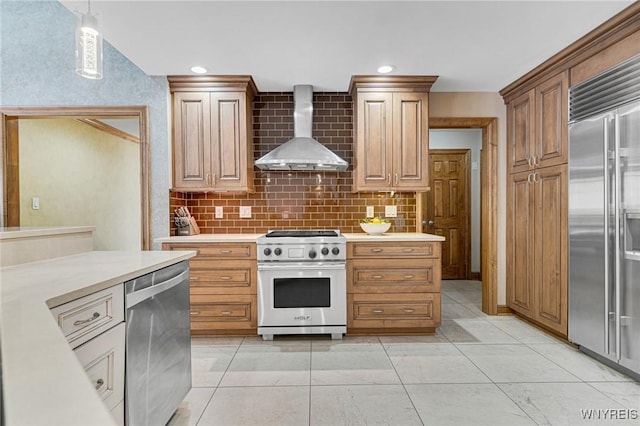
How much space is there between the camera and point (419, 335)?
10.7 ft

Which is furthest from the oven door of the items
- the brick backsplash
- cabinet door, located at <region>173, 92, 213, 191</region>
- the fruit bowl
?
cabinet door, located at <region>173, 92, 213, 191</region>

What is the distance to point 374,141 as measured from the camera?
11.4 feet

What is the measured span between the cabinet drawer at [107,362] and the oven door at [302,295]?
5.74ft

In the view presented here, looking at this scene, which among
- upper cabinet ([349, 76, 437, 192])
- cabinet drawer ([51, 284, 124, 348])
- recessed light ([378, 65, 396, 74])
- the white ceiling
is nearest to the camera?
cabinet drawer ([51, 284, 124, 348])

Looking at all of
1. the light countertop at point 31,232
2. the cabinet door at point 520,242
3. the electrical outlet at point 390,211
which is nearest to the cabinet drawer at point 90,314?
the light countertop at point 31,232

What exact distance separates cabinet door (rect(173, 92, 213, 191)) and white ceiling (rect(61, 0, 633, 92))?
0.96 ft

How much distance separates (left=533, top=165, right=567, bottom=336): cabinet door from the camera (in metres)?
2.92

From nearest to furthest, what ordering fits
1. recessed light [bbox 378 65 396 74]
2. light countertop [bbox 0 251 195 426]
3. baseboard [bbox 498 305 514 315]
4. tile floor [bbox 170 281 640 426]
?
light countertop [bbox 0 251 195 426] → tile floor [bbox 170 281 640 426] → recessed light [bbox 378 65 396 74] → baseboard [bbox 498 305 514 315]

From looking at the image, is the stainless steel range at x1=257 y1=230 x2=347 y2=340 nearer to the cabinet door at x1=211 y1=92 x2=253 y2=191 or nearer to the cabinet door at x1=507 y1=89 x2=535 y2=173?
the cabinet door at x1=211 y1=92 x2=253 y2=191

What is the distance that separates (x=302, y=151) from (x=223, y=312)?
67.6 inches

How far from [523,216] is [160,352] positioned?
3.43 meters

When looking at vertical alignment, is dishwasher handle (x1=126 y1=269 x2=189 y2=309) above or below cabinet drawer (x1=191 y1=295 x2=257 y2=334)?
above

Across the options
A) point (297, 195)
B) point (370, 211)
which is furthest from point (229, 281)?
point (370, 211)

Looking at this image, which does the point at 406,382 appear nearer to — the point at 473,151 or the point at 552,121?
the point at 552,121
